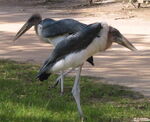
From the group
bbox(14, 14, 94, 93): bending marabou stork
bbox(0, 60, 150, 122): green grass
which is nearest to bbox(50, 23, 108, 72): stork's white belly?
bbox(0, 60, 150, 122): green grass

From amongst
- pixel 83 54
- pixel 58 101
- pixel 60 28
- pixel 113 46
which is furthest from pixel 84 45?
pixel 113 46

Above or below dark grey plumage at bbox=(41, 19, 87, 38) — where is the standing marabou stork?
above

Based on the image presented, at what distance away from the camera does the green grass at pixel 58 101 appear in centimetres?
555

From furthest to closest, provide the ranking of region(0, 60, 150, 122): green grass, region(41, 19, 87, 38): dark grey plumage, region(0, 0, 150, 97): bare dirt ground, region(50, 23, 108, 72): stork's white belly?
region(0, 0, 150, 97): bare dirt ground, region(41, 19, 87, 38): dark grey plumage, region(0, 60, 150, 122): green grass, region(50, 23, 108, 72): stork's white belly

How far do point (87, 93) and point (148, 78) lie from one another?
2.18 meters

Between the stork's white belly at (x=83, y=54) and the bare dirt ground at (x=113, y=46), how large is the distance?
3.14m

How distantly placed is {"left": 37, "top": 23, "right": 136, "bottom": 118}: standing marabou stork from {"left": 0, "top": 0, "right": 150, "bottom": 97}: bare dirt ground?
3122mm

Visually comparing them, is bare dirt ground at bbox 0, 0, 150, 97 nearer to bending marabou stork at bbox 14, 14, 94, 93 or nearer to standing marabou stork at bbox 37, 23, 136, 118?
bending marabou stork at bbox 14, 14, 94, 93

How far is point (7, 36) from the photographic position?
49.2 feet

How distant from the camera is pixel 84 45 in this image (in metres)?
5.24

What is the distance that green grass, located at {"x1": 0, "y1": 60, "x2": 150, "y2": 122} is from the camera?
555 cm

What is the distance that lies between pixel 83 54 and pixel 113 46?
25.6 feet

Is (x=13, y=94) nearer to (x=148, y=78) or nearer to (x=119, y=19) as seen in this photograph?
(x=148, y=78)

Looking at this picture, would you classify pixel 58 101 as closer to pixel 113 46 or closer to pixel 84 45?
pixel 84 45
